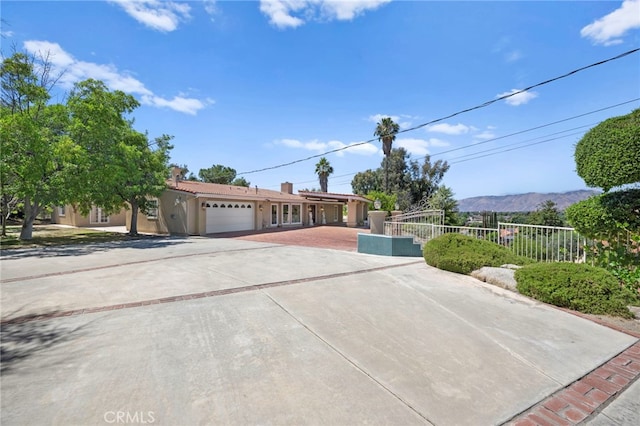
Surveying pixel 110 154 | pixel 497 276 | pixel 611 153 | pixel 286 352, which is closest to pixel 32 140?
pixel 110 154

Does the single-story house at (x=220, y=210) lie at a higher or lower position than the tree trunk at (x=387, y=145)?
lower

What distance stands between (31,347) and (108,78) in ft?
56.6

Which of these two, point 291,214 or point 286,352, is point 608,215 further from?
point 291,214

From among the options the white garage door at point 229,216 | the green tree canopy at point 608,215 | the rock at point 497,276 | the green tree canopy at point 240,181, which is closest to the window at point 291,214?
the white garage door at point 229,216

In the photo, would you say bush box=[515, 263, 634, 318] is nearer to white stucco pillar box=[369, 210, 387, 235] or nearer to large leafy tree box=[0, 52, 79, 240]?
white stucco pillar box=[369, 210, 387, 235]

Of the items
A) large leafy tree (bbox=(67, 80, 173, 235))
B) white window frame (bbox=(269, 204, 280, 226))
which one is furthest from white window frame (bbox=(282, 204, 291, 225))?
large leafy tree (bbox=(67, 80, 173, 235))

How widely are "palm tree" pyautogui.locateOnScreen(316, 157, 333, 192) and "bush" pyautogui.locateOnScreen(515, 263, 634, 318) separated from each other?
4106 cm

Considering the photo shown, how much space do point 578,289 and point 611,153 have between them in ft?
8.23

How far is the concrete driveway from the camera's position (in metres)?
2.47

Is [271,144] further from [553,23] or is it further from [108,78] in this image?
[553,23]

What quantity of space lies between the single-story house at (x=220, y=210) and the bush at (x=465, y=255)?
48.5ft

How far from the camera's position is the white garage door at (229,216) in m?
19.5

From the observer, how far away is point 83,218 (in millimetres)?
24156

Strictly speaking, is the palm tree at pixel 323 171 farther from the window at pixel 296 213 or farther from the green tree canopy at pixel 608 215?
the green tree canopy at pixel 608 215
